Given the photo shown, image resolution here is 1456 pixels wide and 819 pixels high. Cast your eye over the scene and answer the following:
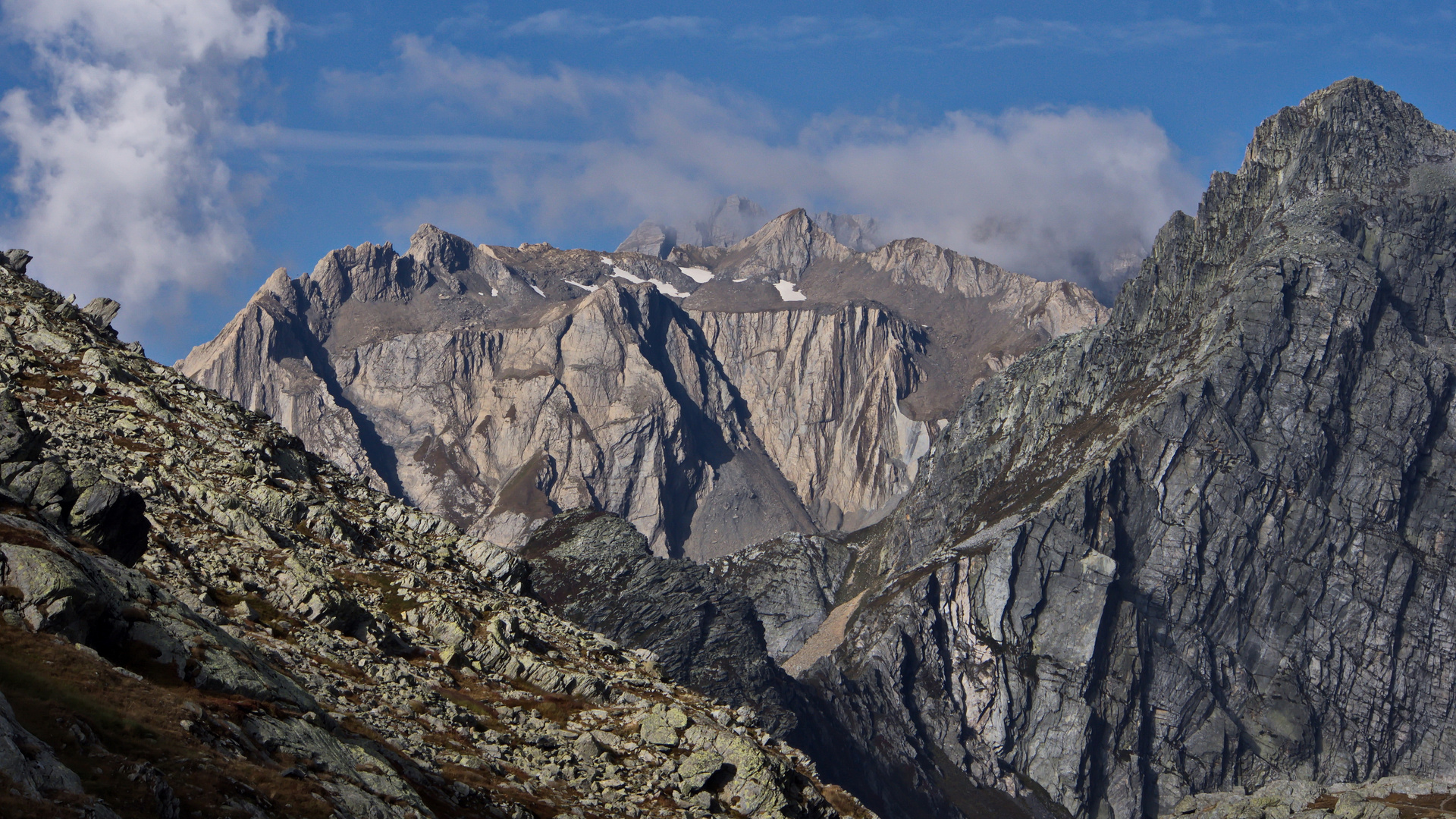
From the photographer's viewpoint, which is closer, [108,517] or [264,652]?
[264,652]

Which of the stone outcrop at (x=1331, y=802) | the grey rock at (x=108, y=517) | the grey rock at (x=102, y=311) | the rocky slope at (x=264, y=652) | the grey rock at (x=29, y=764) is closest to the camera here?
the grey rock at (x=29, y=764)

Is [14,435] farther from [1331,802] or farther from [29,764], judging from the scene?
[1331,802]

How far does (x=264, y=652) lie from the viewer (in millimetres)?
54562

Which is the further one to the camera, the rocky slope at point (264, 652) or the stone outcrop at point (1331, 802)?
the stone outcrop at point (1331, 802)

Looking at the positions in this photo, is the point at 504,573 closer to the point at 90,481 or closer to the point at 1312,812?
the point at 90,481

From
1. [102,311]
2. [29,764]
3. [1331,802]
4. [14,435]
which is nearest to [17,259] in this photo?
[102,311]

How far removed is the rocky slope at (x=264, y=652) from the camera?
3578cm

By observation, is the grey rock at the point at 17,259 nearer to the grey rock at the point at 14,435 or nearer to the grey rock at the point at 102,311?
the grey rock at the point at 102,311

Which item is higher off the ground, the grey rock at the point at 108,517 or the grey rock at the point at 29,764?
the grey rock at the point at 108,517

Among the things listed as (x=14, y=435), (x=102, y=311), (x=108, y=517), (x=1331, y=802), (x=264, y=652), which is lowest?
(x=1331, y=802)

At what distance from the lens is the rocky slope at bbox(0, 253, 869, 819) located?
35781mm

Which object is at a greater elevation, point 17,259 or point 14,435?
point 17,259

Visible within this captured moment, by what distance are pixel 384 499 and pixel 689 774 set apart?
55.0m

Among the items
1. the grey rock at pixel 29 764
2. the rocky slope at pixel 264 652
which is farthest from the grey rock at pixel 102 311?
the grey rock at pixel 29 764
